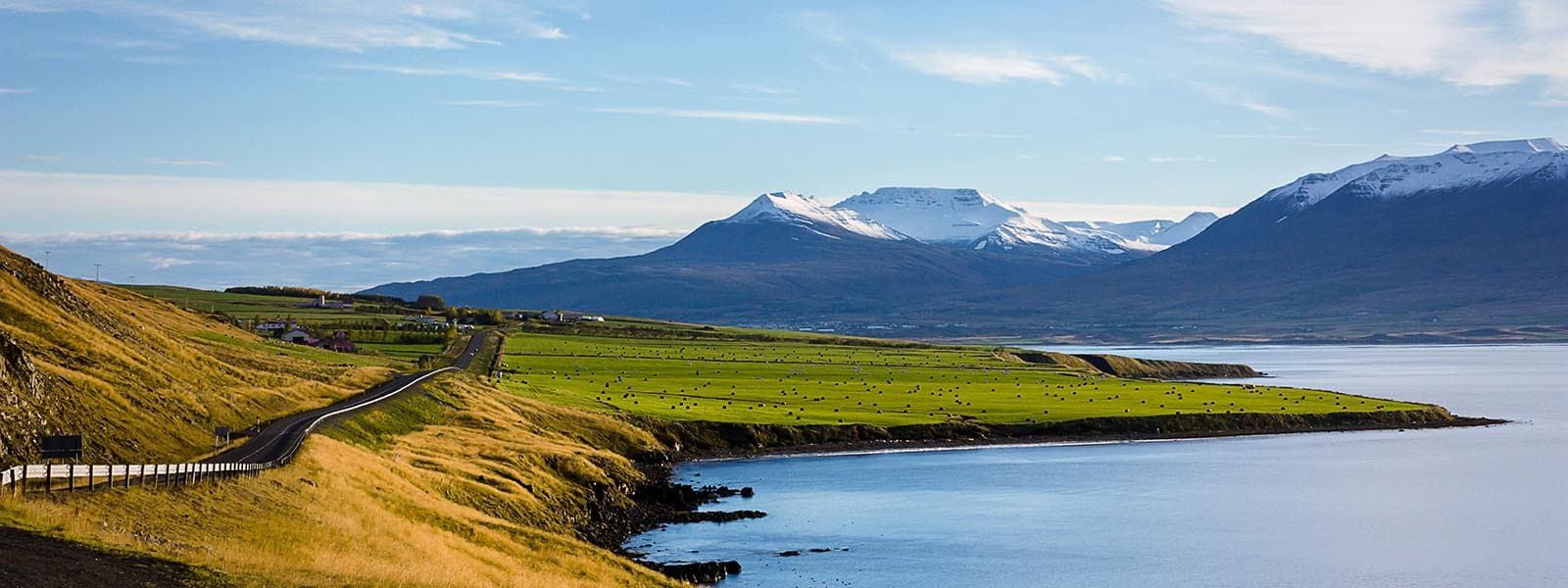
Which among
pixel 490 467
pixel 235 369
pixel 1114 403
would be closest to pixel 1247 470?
pixel 1114 403

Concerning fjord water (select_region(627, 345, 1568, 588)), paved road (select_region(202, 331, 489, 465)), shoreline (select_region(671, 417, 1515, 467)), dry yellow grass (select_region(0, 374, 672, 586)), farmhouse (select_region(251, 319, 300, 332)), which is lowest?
fjord water (select_region(627, 345, 1568, 588))

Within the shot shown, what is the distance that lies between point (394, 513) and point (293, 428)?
18159mm

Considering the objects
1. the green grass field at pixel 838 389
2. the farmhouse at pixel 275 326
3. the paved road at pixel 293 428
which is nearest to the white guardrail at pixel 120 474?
the paved road at pixel 293 428

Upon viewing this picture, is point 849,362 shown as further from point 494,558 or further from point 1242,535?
point 494,558

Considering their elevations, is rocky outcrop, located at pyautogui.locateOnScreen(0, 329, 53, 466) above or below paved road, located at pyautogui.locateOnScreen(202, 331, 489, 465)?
above

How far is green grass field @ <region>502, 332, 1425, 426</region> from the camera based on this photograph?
115875mm

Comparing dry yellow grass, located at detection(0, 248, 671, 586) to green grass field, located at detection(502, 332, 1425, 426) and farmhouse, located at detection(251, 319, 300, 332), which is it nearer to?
green grass field, located at detection(502, 332, 1425, 426)

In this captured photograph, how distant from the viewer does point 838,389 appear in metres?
136

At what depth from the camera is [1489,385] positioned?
187 metres

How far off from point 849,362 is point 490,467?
101120 millimetres

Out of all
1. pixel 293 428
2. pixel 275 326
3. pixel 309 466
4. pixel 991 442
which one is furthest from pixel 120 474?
pixel 275 326

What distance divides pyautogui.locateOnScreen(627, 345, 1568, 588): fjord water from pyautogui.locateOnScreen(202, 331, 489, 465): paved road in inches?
555

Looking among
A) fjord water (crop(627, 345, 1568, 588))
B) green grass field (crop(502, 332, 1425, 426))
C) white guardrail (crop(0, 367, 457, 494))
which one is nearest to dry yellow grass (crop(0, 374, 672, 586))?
white guardrail (crop(0, 367, 457, 494))

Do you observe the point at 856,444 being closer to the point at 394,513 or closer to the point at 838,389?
the point at 838,389
